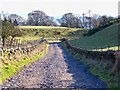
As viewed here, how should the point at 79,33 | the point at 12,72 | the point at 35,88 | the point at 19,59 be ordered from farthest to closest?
the point at 79,33, the point at 19,59, the point at 12,72, the point at 35,88

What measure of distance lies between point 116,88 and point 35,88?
401 cm

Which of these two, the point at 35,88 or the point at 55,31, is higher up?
the point at 35,88

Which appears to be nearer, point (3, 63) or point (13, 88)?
point (13, 88)

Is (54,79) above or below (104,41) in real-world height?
above

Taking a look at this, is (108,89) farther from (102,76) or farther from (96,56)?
(96,56)

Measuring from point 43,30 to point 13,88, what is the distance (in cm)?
17714

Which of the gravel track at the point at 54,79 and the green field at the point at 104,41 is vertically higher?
the gravel track at the point at 54,79

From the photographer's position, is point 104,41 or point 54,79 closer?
point 54,79

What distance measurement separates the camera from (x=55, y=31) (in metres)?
198

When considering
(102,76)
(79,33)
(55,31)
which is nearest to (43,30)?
(55,31)

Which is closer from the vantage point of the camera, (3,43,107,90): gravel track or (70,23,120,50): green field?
(3,43,107,90): gravel track

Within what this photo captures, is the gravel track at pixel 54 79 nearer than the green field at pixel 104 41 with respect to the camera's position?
Yes

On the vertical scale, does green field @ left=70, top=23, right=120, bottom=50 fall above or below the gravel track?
below

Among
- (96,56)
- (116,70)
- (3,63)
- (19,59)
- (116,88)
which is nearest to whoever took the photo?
(116,88)
